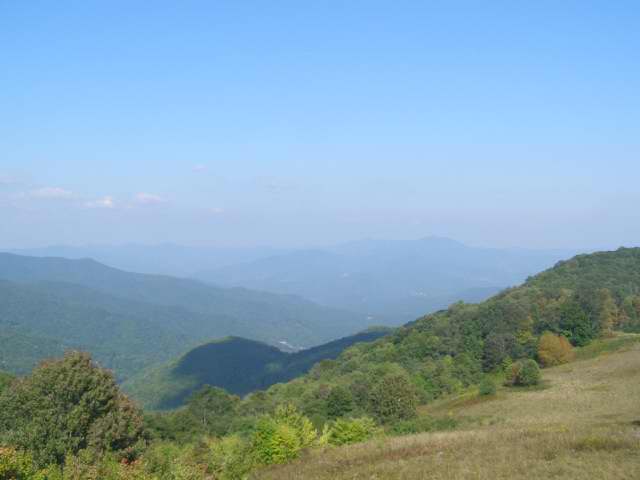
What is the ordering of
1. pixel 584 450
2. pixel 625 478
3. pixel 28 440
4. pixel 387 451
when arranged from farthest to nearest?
pixel 28 440, pixel 387 451, pixel 584 450, pixel 625 478

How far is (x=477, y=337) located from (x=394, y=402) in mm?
41026

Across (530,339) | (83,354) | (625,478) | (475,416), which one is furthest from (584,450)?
(530,339)

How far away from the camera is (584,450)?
16.6m

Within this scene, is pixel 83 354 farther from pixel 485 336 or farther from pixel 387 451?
pixel 485 336

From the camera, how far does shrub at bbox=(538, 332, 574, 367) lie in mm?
62156

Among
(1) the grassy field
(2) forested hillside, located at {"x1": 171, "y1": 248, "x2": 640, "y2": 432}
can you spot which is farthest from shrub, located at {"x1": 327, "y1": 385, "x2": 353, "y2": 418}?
(1) the grassy field

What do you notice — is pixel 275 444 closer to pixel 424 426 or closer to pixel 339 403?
pixel 424 426

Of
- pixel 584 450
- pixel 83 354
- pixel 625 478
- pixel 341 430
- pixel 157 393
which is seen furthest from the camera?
pixel 157 393

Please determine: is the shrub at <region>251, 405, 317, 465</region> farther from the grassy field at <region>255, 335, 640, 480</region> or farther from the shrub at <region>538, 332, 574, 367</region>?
the shrub at <region>538, 332, 574, 367</region>

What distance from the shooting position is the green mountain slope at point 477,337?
6406 cm

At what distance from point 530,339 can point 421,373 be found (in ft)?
55.4

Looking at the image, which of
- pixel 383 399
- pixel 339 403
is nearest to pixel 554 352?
pixel 339 403

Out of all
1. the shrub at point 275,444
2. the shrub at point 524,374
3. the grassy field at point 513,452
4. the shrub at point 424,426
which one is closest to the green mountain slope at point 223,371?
the shrub at point 524,374

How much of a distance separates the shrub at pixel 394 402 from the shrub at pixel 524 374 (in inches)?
523
